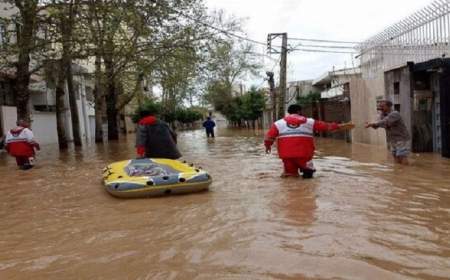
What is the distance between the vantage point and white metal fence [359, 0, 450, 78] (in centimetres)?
1316

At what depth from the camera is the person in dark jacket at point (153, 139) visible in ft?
33.7

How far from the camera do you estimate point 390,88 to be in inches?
635

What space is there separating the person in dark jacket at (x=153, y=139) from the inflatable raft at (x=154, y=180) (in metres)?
0.99

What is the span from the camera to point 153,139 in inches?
412

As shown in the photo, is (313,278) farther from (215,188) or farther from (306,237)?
(215,188)

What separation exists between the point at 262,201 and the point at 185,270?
10.7 feet

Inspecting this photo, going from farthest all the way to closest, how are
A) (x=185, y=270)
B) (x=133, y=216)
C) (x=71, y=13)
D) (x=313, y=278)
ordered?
(x=71, y=13) → (x=133, y=216) → (x=185, y=270) → (x=313, y=278)

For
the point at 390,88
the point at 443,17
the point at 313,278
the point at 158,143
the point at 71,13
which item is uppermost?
the point at 71,13

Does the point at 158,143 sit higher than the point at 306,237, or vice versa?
the point at 158,143

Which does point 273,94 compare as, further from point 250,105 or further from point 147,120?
point 147,120

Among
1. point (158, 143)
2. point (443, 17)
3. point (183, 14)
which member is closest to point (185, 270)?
point (158, 143)

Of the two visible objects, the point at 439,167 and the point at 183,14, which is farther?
the point at 183,14

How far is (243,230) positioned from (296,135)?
390 cm

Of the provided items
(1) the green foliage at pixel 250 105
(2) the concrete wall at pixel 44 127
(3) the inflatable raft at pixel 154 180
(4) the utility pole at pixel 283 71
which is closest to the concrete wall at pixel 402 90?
(3) the inflatable raft at pixel 154 180
